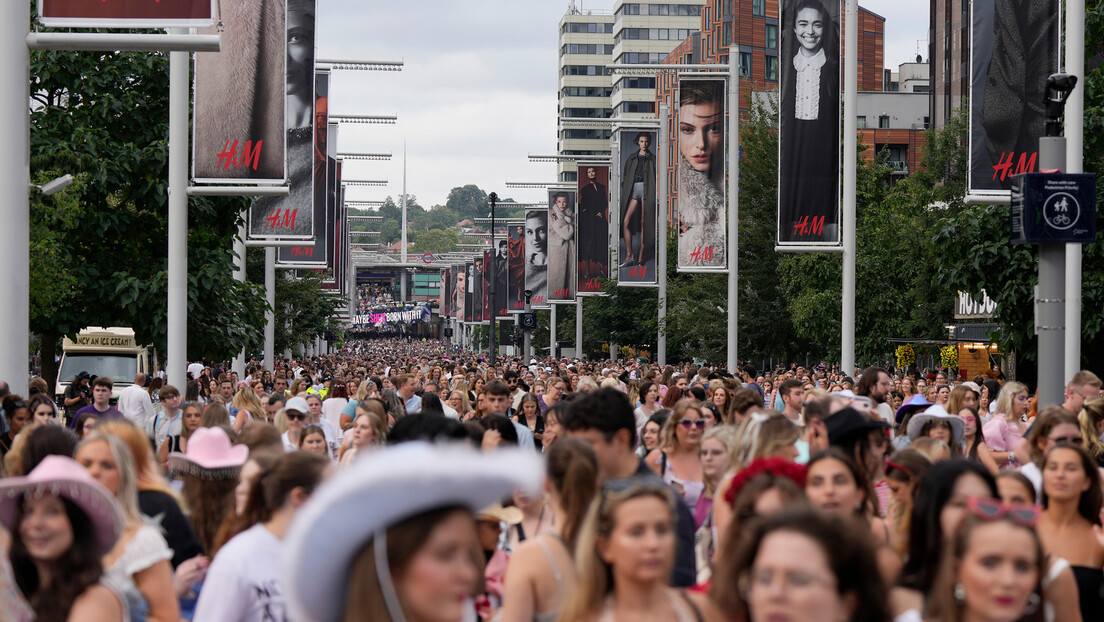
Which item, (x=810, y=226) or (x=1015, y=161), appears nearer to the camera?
(x=1015, y=161)

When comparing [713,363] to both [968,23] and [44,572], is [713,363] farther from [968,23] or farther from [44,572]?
[44,572]

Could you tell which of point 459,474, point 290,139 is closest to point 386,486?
point 459,474

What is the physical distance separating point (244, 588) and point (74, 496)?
2.54 feet

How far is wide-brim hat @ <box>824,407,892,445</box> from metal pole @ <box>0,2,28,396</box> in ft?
30.6

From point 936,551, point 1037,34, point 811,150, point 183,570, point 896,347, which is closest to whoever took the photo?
point 936,551

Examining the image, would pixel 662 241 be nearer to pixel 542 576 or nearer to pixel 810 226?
pixel 810 226

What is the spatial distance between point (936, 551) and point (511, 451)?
265cm

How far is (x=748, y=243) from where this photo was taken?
155 ft

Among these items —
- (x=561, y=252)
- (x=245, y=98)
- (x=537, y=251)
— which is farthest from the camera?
(x=537, y=251)

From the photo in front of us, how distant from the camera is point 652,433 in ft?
37.3

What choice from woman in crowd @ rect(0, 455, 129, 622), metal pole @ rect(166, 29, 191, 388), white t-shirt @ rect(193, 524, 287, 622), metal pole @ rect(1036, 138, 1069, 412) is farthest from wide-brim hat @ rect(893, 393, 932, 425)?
metal pole @ rect(166, 29, 191, 388)

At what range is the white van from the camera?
33938 mm

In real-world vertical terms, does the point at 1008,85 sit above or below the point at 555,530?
above

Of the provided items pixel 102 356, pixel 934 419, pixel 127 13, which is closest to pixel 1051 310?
pixel 934 419
